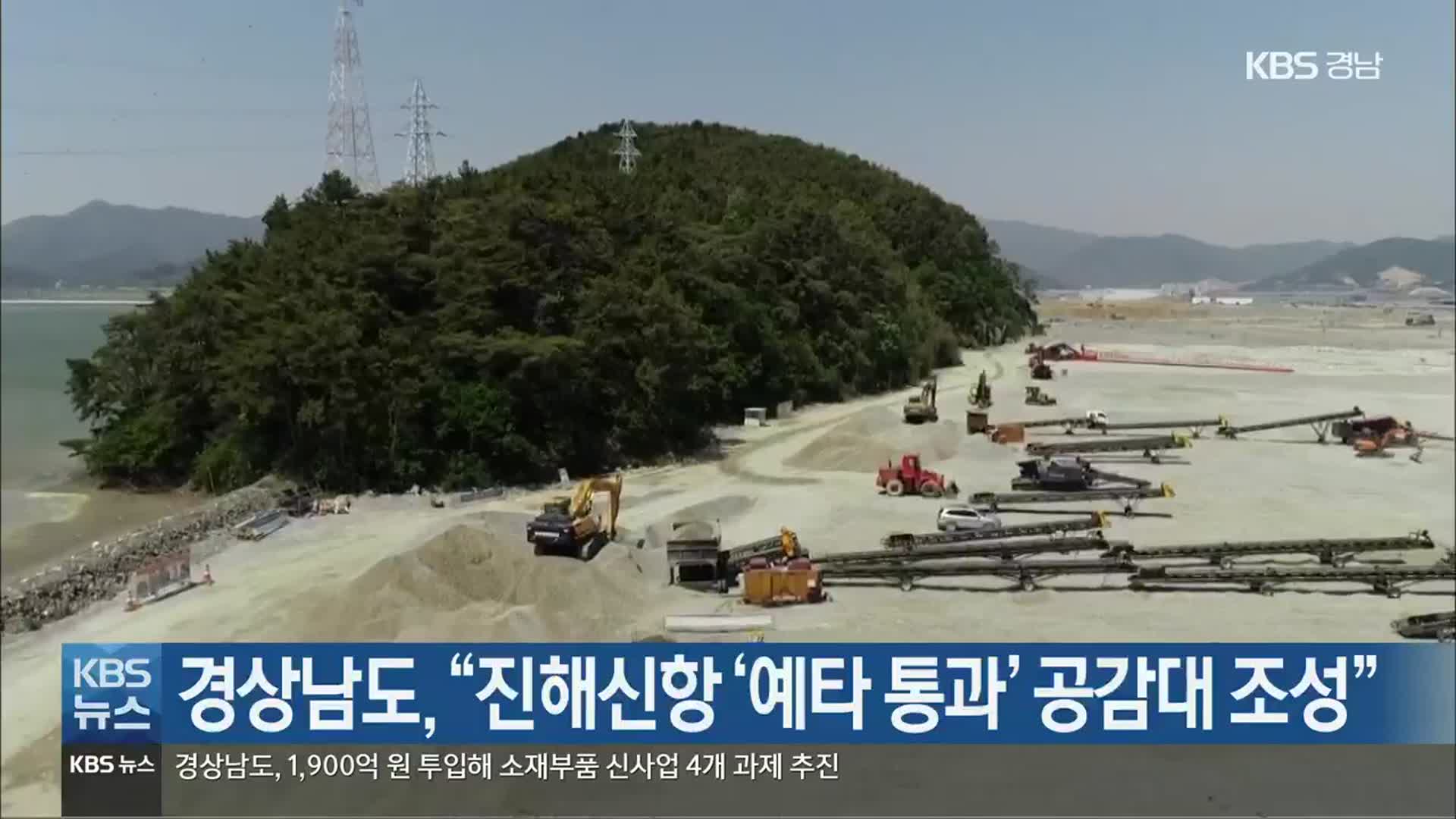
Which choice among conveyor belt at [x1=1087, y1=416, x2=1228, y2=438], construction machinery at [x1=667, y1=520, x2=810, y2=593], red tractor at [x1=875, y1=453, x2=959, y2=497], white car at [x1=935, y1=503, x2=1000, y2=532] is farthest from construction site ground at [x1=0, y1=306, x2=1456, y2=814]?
conveyor belt at [x1=1087, y1=416, x2=1228, y2=438]

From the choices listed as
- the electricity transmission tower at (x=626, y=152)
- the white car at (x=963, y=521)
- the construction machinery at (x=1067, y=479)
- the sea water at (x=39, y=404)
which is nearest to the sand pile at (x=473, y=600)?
the sea water at (x=39, y=404)

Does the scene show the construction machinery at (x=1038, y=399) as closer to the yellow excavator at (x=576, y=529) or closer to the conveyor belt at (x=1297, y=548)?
the conveyor belt at (x=1297, y=548)

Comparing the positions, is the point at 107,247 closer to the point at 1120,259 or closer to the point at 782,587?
the point at 782,587

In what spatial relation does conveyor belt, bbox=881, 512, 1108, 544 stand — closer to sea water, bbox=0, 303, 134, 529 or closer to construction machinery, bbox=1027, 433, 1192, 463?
construction machinery, bbox=1027, 433, 1192, 463

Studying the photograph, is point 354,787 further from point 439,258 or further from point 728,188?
point 728,188

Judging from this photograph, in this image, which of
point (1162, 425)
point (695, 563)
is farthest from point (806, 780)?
point (1162, 425)

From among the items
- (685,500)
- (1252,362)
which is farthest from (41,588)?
(1252,362)
